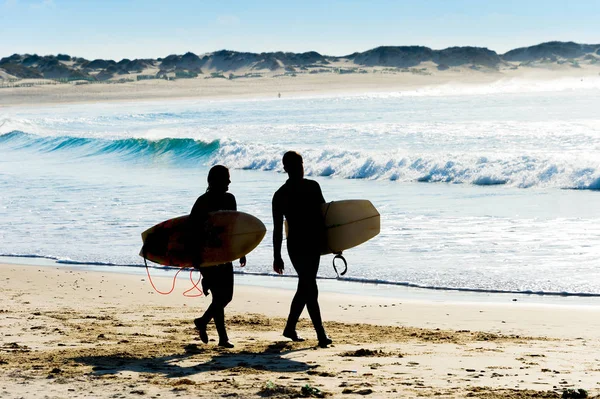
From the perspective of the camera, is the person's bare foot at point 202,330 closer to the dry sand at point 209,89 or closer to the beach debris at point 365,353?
the beach debris at point 365,353

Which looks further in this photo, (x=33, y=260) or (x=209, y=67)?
(x=209, y=67)

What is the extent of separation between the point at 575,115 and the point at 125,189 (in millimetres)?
25320

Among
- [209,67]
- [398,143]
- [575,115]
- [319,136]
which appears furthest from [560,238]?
[209,67]

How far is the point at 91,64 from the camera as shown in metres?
153

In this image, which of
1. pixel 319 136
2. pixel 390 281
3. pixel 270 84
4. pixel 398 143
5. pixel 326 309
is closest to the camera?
pixel 326 309

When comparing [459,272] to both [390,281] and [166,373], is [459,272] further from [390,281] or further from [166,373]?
[166,373]

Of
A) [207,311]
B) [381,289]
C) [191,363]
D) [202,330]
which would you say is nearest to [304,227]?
[207,311]

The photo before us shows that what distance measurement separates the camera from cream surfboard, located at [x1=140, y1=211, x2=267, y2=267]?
6.46m

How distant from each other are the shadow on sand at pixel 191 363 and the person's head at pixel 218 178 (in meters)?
1.19

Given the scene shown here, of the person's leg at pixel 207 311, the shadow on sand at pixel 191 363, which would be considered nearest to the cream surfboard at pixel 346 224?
the person's leg at pixel 207 311

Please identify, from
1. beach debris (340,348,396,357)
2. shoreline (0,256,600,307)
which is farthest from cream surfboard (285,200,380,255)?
shoreline (0,256,600,307)

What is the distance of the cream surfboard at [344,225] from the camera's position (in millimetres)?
6777

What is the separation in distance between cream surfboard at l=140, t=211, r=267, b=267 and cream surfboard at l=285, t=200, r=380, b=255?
308 mm

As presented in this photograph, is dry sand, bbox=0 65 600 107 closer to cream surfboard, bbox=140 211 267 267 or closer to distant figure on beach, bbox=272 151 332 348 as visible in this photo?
cream surfboard, bbox=140 211 267 267
